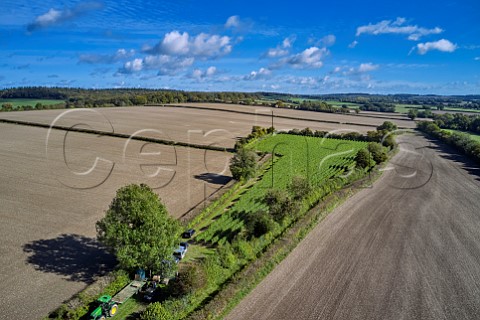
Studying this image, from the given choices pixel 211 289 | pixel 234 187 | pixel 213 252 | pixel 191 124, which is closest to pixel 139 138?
pixel 191 124

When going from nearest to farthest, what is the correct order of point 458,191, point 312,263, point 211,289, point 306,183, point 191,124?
1. point 211,289
2. point 312,263
3. point 306,183
4. point 458,191
5. point 191,124

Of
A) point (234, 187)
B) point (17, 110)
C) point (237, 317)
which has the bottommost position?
point (237, 317)

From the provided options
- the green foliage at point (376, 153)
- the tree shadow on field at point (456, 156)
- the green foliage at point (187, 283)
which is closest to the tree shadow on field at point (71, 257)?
the green foliage at point (187, 283)

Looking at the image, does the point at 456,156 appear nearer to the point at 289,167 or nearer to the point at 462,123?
the point at 289,167

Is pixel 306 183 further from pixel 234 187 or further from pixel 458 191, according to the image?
pixel 458 191

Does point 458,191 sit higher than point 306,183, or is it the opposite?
point 306,183

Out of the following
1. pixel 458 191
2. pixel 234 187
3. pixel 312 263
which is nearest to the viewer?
pixel 312 263

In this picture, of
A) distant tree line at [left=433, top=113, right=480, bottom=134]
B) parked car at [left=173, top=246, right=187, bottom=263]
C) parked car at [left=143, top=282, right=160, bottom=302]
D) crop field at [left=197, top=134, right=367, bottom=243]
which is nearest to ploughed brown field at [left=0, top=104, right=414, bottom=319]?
parked car at [left=143, top=282, right=160, bottom=302]
